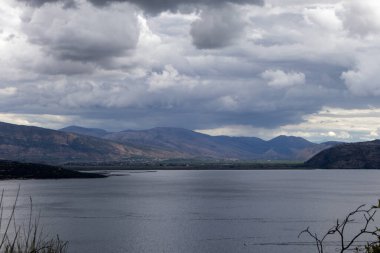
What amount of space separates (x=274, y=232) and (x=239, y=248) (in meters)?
16.3

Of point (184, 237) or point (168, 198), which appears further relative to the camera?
point (168, 198)

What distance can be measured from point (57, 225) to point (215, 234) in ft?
104

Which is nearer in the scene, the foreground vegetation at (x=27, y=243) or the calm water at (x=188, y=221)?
the foreground vegetation at (x=27, y=243)

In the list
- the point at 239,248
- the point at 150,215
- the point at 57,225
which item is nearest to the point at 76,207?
the point at 150,215

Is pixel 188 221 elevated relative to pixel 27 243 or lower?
lower

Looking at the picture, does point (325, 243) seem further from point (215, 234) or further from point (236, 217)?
point (236, 217)

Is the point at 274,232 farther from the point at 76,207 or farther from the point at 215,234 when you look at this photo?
the point at 76,207

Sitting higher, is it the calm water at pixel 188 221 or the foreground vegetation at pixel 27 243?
the foreground vegetation at pixel 27 243

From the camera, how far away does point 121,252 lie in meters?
71.0

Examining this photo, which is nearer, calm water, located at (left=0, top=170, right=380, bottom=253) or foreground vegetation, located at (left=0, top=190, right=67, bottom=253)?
foreground vegetation, located at (left=0, top=190, right=67, bottom=253)

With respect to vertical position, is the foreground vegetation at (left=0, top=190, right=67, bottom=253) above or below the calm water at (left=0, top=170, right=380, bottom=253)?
above

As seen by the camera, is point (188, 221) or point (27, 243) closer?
point (27, 243)

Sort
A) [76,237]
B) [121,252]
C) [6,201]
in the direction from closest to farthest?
[121,252] → [76,237] → [6,201]

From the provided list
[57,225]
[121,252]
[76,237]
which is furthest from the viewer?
[57,225]
